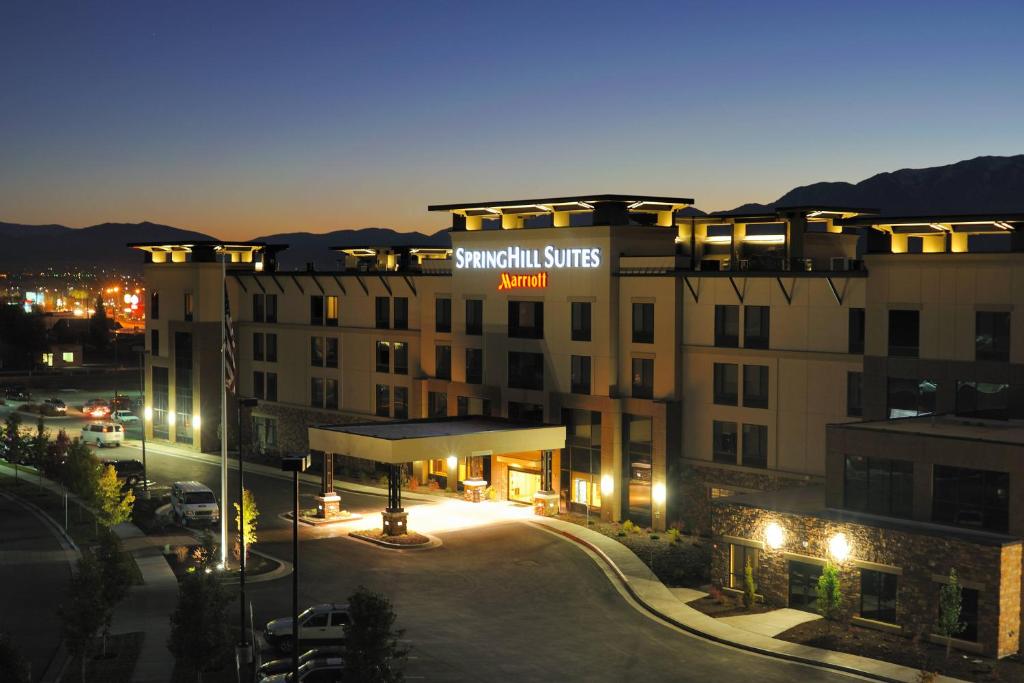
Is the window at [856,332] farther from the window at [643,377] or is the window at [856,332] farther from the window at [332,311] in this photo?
the window at [332,311]

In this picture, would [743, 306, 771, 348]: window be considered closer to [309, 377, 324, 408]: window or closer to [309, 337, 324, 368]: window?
[309, 337, 324, 368]: window

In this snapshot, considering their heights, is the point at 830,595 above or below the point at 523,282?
below

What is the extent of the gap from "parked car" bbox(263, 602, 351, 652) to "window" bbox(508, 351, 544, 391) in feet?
88.5

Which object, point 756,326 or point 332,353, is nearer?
point 756,326

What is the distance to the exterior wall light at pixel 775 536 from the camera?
45250 millimetres

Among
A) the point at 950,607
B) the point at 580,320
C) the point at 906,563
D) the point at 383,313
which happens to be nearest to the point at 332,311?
the point at 383,313

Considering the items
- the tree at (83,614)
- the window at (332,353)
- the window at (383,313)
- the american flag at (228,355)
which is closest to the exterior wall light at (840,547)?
the american flag at (228,355)

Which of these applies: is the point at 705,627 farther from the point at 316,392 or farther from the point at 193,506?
the point at 316,392

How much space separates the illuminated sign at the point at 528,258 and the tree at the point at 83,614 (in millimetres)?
31895

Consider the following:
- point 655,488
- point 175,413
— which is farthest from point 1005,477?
point 175,413

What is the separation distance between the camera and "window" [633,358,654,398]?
6034 centimetres

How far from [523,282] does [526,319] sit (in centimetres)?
197

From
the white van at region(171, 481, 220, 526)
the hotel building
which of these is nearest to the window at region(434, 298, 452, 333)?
the hotel building

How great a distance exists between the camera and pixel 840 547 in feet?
142
